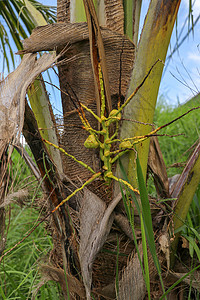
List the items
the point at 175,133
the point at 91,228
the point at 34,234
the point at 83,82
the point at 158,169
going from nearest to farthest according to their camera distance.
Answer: the point at 91,228 → the point at 83,82 → the point at 158,169 → the point at 34,234 → the point at 175,133

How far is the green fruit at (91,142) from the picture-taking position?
2.55 ft

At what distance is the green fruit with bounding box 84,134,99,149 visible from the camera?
778 millimetres

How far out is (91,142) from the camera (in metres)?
0.78

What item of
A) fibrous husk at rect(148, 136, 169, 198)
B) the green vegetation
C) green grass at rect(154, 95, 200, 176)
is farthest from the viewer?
green grass at rect(154, 95, 200, 176)

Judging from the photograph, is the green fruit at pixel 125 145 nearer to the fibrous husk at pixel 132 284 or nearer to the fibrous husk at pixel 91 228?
the fibrous husk at pixel 91 228

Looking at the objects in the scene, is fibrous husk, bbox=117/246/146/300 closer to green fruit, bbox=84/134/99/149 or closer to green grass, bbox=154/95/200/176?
green fruit, bbox=84/134/99/149

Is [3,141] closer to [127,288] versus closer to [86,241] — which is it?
[86,241]

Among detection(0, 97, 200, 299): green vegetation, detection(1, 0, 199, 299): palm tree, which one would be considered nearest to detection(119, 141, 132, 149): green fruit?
detection(1, 0, 199, 299): palm tree

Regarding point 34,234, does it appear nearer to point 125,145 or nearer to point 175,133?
point 175,133

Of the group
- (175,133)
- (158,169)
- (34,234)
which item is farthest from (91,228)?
(175,133)

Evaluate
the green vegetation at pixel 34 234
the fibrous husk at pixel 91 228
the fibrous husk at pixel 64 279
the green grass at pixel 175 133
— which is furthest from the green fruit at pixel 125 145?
the green grass at pixel 175 133

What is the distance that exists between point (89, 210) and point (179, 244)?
1.35ft

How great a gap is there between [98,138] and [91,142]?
0.04 metres

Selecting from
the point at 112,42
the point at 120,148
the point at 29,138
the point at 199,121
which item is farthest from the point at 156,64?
the point at 199,121
